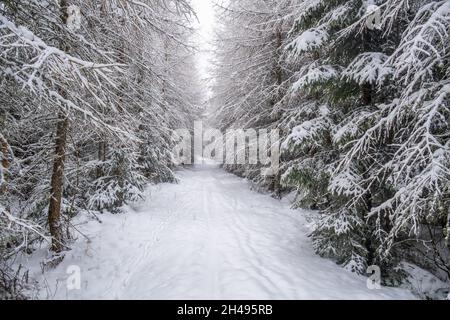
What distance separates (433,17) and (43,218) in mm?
8802

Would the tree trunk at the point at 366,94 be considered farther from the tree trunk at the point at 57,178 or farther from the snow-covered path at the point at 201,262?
the tree trunk at the point at 57,178

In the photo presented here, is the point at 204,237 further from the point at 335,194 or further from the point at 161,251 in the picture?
→ the point at 335,194

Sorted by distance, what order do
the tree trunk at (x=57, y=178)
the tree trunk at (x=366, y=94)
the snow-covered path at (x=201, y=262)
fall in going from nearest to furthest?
the snow-covered path at (x=201, y=262)
the tree trunk at (x=57, y=178)
the tree trunk at (x=366, y=94)

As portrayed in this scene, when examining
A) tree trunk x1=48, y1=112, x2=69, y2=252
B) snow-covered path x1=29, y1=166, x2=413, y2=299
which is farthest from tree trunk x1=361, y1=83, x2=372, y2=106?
tree trunk x1=48, y1=112, x2=69, y2=252

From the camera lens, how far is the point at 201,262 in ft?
20.3

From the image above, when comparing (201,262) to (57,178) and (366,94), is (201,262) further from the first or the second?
(366,94)

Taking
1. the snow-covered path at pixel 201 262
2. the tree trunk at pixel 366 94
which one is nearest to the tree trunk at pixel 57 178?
the snow-covered path at pixel 201 262

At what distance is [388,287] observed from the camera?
579 cm

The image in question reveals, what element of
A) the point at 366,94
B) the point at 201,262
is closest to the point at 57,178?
the point at 201,262

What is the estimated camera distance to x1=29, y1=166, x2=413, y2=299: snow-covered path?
16.8 feet

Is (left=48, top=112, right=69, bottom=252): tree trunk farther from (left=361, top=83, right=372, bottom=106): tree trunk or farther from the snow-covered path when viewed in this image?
(left=361, top=83, right=372, bottom=106): tree trunk

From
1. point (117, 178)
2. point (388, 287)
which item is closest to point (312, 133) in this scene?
point (388, 287)

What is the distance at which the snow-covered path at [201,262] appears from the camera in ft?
16.8
